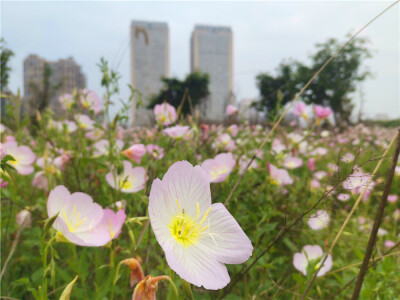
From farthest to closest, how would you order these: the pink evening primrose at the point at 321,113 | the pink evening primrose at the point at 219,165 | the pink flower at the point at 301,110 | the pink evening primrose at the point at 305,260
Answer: the pink flower at the point at 301,110, the pink evening primrose at the point at 321,113, the pink evening primrose at the point at 305,260, the pink evening primrose at the point at 219,165

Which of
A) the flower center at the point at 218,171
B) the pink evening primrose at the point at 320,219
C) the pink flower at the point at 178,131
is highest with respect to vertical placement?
the pink flower at the point at 178,131

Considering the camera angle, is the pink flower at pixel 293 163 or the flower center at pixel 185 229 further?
the pink flower at pixel 293 163

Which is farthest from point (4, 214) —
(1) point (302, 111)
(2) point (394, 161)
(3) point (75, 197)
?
(1) point (302, 111)

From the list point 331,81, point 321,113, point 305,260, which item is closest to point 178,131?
point 305,260

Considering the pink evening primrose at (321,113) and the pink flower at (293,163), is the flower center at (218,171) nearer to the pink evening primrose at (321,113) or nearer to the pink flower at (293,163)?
the pink flower at (293,163)

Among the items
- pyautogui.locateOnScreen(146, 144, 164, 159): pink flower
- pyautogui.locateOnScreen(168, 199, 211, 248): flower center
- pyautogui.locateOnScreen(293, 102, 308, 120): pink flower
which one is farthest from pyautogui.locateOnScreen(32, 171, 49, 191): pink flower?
pyautogui.locateOnScreen(293, 102, 308, 120): pink flower

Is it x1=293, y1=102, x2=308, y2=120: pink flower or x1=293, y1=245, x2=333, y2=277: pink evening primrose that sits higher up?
x1=293, y1=102, x2=308, y2=120: pink flower

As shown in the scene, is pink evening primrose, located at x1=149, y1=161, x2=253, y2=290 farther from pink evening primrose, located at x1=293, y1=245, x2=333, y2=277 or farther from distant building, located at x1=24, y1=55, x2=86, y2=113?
distant building, located at x1=24, y1=55, x2=86, y2=113

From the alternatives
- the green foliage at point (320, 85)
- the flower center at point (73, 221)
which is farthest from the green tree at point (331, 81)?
the flower center at point (73, 221)
